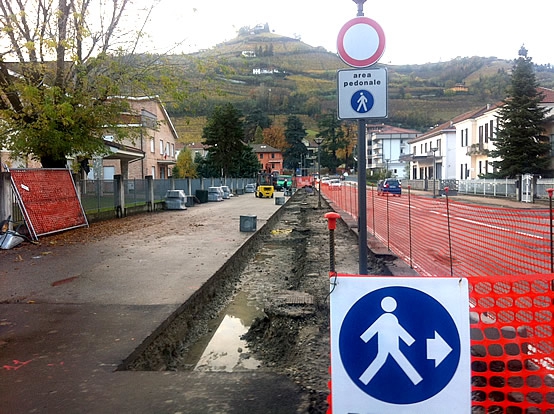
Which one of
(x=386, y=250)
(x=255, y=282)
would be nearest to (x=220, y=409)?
(x=255, y=282)

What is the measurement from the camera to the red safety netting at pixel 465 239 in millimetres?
7004

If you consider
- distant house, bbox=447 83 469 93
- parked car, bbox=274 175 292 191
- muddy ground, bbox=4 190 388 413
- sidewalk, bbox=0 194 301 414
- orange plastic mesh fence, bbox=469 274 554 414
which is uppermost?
distant house, bbox=447 83 469 93

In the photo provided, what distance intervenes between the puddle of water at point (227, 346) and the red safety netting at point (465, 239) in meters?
3.06

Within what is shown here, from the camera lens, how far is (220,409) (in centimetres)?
349

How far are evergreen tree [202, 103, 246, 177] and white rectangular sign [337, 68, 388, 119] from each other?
182ft

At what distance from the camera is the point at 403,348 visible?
9.26 feet

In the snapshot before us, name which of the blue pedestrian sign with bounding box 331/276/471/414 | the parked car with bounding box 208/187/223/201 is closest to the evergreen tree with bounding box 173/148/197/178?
the parked car with bounding box 208/187/223/201

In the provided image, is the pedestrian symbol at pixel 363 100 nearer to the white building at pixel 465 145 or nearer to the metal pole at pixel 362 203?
the metal pole at pixel 362 203

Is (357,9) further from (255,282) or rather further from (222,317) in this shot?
(255,282)

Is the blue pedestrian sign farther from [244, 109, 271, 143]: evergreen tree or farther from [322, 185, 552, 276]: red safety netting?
[244, 109, 271, 143]: evergreen tree

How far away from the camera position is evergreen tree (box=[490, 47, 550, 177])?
35.1 meters

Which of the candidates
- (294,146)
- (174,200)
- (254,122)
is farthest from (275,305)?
(254,122)

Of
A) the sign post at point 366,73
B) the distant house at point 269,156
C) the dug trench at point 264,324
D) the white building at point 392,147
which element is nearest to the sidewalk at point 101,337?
the dug trench at point 264,324

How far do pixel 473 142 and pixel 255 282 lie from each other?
46485 millimetres
